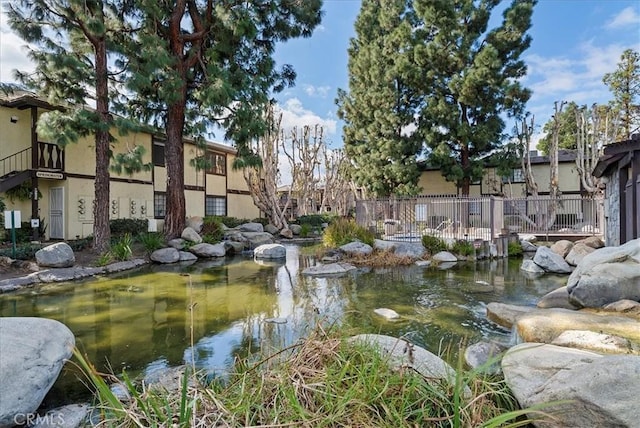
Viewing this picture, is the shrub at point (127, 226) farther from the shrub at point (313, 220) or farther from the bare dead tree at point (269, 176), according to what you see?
the shrub at point (313, 220)

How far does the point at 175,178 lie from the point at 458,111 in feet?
47.0

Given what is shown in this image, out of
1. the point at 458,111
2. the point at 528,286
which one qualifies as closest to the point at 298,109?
the point at 458,111

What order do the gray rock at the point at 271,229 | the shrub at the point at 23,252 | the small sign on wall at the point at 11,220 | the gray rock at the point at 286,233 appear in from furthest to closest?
1. the gray rock at the point at 271,229
2. the gray rock at the point at 286,233
3. the shrub at the point at 23,252
4. the small sign on wall at the point at 11,220

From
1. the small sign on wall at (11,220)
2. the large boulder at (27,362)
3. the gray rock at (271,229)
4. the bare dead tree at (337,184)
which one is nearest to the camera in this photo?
the large boulder at (27,362)

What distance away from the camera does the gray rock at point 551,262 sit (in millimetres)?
9375

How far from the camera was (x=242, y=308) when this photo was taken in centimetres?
625

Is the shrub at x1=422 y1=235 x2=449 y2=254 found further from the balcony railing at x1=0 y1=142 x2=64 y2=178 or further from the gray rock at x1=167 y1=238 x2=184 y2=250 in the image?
the balcony railing at x1=0 y1=142 x2=64 y2=178

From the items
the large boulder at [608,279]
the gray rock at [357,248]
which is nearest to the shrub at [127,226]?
the gray rock at [357,248]

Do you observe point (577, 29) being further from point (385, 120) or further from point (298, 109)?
point (298, 109)

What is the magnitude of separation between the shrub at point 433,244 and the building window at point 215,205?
13.4 m

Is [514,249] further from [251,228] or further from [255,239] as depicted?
[251,228]

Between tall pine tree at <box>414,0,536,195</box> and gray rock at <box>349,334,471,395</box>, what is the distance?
1714cm

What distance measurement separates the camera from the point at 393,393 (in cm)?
209

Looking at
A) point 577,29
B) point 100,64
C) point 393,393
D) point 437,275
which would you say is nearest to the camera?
point 393,393
